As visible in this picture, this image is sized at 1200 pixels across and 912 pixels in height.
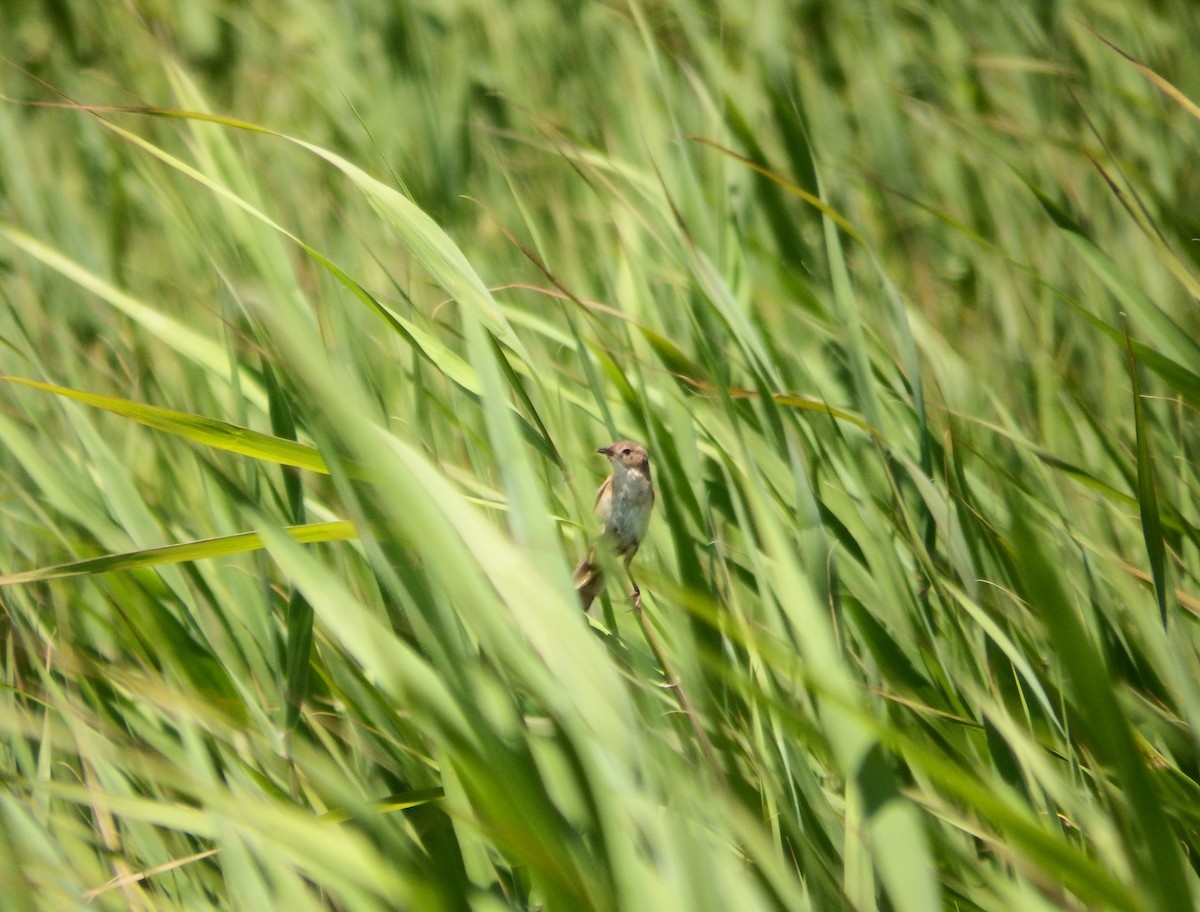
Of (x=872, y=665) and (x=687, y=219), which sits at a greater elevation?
(x=687, y=219)

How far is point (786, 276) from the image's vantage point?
5.91 ft

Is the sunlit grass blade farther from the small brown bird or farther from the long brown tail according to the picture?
the small brown bird

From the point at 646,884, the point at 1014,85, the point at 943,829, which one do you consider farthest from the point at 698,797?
the point at 1014,85

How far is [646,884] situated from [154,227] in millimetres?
2942

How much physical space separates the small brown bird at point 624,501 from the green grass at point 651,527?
0.06m

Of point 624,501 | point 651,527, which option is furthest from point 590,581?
point 624,501

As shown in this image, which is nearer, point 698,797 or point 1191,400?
point 698,797

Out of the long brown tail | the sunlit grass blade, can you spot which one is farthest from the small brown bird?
the sunlit grass blade

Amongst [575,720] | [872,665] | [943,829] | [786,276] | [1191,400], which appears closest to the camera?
[575,720]

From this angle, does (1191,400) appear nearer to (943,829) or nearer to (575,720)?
(943,829)

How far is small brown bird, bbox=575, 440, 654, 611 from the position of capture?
177 cm

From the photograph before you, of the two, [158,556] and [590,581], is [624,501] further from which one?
[158,556]

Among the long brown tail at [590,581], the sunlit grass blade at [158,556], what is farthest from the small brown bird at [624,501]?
the sunlit grass blade at [158,556]

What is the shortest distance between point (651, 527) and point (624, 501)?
24 centimetres
